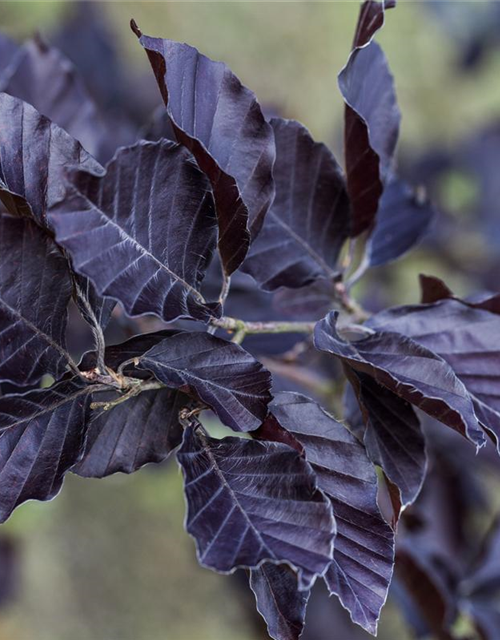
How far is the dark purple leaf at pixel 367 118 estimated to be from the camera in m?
0.66

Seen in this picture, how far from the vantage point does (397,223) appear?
0.99m

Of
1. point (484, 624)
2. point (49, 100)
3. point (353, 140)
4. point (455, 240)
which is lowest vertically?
point (484, 624)

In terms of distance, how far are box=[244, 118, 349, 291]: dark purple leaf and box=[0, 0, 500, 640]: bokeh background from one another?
26.6 inches

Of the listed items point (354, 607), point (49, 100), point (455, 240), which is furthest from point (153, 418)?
point (455, 240)

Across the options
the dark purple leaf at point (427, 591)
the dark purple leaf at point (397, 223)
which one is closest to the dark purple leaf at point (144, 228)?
the dark purple leaf at point (397, 223)

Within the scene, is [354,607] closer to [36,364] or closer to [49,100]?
[36,364]

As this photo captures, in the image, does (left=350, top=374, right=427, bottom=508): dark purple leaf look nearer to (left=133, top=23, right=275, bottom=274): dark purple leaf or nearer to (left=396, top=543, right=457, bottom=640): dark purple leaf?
(left=133, top=23, right=275, bottom=274): dark purple leaf

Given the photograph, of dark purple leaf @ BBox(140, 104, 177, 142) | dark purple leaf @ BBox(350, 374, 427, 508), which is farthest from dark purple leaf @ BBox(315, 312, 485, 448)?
dark purple leaf @ BBox(140, 104, 177, 142)

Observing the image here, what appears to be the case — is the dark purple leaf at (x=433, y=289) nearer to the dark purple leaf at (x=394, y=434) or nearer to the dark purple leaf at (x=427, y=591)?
the dark purple leaf at (x=394, y=434)

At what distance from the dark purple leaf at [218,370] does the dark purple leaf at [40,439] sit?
0.07m

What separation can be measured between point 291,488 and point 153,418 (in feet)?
0.51

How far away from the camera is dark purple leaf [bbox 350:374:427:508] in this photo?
0.66 meters

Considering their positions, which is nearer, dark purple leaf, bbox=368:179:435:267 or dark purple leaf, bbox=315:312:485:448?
dark purple leaf, bbox=315:312:485:448

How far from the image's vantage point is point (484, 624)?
114 centimetres
